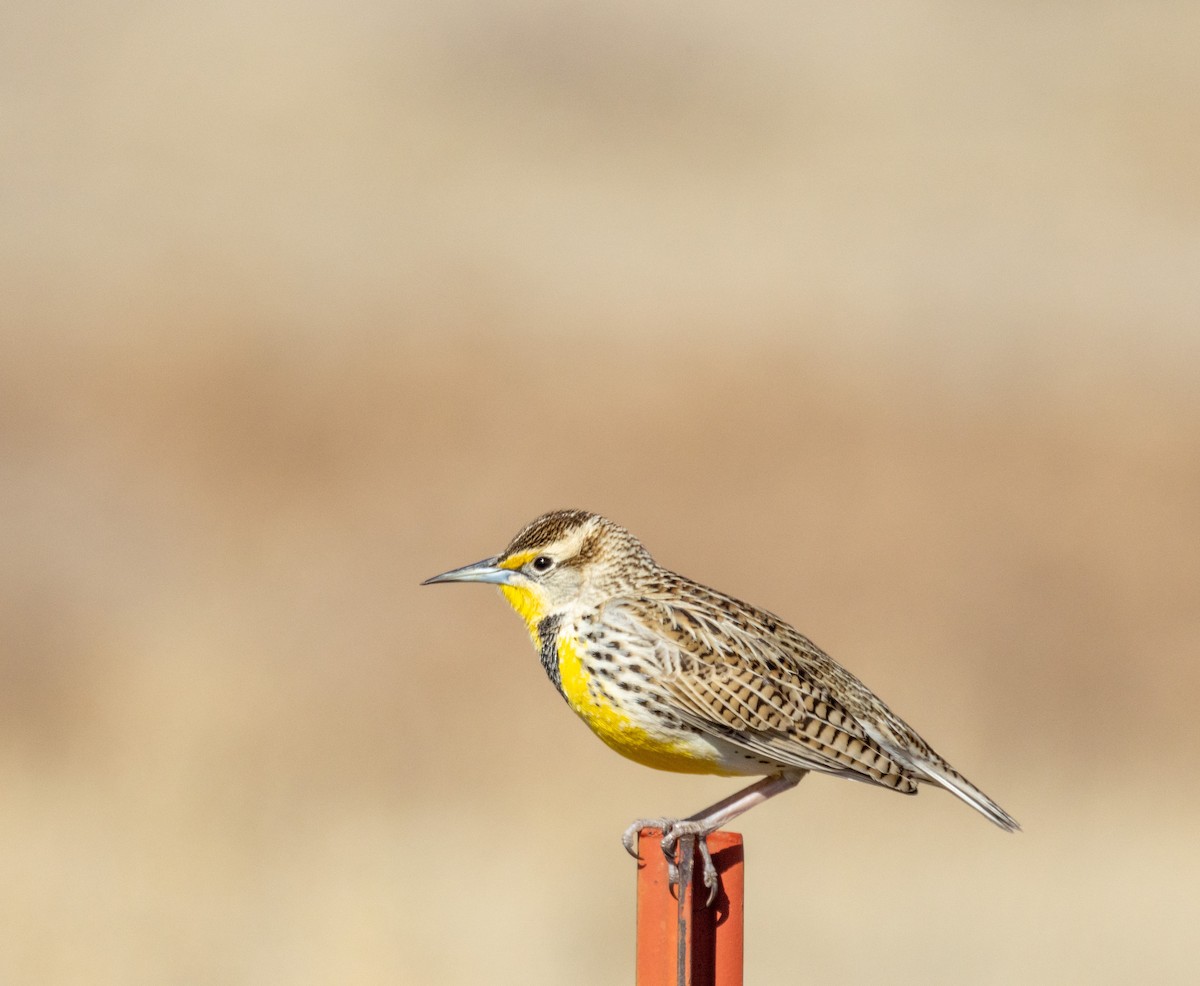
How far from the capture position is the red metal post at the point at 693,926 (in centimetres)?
307

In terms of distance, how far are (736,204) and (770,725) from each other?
1774cm

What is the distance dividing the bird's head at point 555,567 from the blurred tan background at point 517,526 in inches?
145

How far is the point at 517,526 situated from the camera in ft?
35.8

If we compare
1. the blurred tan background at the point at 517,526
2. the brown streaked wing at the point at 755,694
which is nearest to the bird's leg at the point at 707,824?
the brown streaked wing at the point at 755,694

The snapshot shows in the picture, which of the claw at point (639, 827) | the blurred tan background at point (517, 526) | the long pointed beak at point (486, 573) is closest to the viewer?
the claw at point (639, 827)

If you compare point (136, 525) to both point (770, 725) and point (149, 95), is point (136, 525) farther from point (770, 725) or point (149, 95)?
point (149, 95)

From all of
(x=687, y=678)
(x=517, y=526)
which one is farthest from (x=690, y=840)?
(x=517, y=526)

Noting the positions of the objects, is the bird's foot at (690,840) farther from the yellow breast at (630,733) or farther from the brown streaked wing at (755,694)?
the brown streaked wing at (755,694)

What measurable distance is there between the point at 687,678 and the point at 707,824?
431 millimetres

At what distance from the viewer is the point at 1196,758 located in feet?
31.2

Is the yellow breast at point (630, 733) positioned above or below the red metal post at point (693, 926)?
above

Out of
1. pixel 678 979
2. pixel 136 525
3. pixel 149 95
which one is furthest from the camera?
pixel 149 95

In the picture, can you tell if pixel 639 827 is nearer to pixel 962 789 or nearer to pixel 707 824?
pixel 707 824

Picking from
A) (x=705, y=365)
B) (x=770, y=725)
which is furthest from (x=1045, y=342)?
(x=770, y=725)
